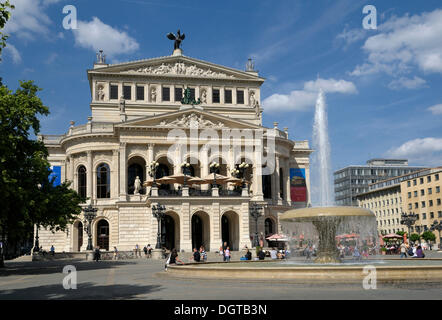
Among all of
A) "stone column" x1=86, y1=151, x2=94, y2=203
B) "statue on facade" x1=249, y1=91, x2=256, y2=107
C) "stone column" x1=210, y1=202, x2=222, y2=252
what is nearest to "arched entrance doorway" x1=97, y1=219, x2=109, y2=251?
"stone column" x1=86, y1=151, x2=94, y2=203

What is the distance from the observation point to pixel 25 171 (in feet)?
99.6

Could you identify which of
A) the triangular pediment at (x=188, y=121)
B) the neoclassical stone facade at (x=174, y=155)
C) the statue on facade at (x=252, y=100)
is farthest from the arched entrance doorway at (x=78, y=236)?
the statue on facade at (x=252, y=100)

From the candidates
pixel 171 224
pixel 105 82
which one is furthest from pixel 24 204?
pixel 105 82

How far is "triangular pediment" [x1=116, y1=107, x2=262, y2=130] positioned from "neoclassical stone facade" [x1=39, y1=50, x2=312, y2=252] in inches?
4.4

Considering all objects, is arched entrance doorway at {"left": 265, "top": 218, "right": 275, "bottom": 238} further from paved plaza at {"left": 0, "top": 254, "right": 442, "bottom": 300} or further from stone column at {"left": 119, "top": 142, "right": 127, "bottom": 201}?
paved plaza at {"left": 0, "top": 254, "right": 442, "bottom": 300}

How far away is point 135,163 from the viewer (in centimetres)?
5916

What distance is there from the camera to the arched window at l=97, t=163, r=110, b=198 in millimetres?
59031

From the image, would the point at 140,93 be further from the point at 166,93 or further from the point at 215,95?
the point at 215,95

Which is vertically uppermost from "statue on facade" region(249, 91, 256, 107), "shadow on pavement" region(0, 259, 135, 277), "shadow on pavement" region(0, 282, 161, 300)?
"statue on facade" region(249, 91, 256, 107)

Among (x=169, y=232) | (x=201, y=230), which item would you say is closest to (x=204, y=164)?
(x=201, y=230)

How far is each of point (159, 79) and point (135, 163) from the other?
12312 mm

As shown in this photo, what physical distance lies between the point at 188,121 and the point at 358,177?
272 feet
